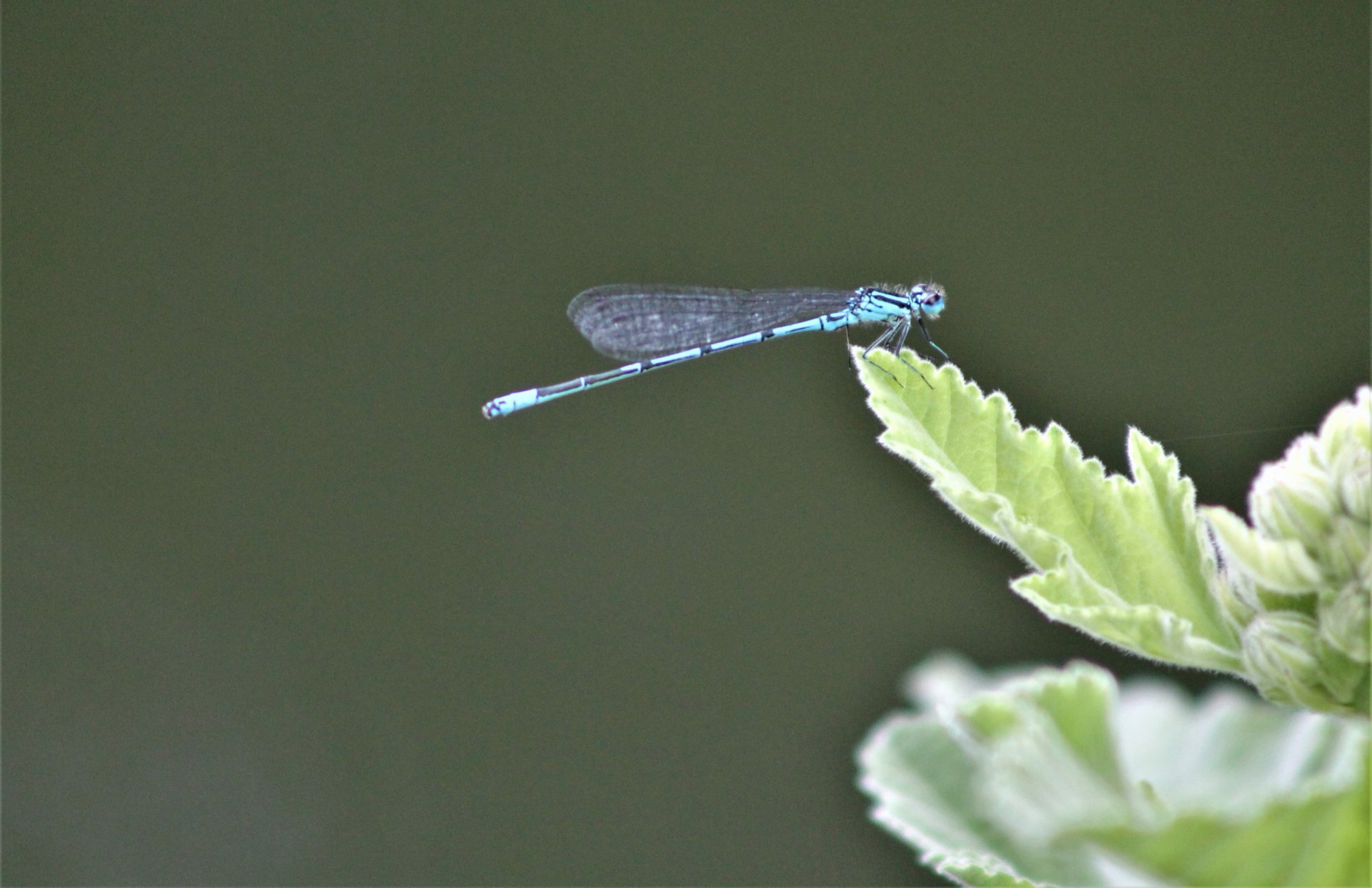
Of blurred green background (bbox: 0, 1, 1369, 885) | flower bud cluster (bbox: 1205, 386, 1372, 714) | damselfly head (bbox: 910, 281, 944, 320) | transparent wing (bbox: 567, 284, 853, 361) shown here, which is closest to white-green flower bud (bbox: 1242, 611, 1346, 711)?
flower bud cluster (bbox: 1205, 386, 1372, 714)

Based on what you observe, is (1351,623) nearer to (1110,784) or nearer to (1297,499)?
(1297,499)

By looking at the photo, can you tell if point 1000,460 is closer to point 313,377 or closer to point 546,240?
point 546,240

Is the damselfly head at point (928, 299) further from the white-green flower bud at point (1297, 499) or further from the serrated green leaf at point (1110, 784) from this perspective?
the white-green flower bud at point (1297, 499)

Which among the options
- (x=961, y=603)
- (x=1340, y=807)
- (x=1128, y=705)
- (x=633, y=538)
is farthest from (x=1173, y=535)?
(x=633, y=538)

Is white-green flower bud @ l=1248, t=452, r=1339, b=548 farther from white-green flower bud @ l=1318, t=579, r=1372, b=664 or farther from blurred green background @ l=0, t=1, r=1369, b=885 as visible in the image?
blurred green background @ l=0, t=1, r=1369, b=885

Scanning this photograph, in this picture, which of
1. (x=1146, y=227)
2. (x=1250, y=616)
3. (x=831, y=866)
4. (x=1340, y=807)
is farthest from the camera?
(x=831, y=866)
